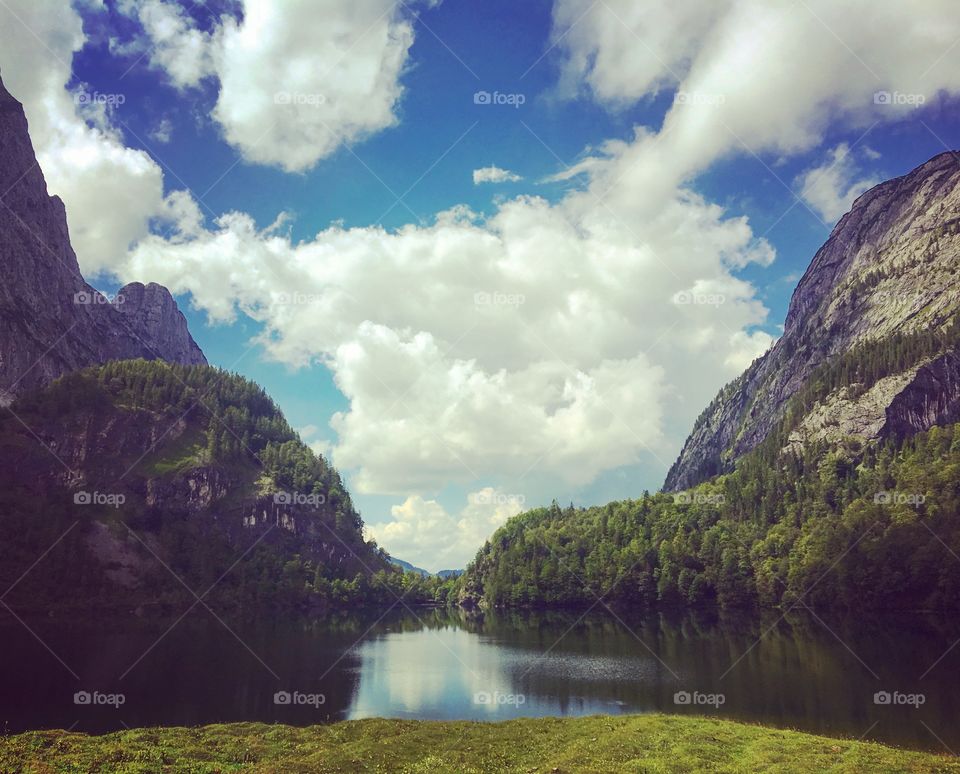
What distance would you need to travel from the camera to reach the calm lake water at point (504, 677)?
60.5m

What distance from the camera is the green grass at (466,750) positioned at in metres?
39.9

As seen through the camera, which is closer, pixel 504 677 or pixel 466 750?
pixel 466 750

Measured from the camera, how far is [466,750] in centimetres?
4716

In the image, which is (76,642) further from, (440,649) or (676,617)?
(676,617)

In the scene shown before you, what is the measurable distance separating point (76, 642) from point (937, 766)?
13377 cm

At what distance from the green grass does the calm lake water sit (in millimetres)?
9315

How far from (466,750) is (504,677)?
4417cm

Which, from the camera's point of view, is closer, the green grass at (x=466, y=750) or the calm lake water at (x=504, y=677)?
the green grass at (x=466, y=750)

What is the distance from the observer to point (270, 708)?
6494cm

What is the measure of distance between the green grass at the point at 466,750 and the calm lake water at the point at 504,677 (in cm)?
932

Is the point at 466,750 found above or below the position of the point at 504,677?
above

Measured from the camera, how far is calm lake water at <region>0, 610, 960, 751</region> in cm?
6050

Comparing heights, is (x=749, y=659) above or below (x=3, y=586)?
below

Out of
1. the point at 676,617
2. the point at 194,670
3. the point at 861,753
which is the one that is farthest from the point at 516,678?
the point at 676,617
